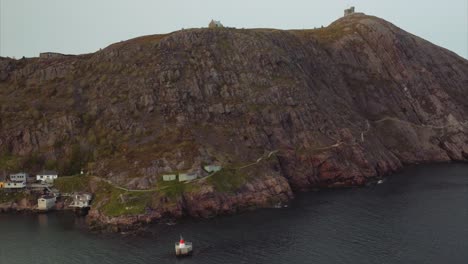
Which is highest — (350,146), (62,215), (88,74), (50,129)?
(88,74)

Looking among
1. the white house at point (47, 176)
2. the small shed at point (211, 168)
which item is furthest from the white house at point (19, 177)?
the small shed at point (211, 168)

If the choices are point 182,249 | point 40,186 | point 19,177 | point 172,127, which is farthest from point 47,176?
point 182,249

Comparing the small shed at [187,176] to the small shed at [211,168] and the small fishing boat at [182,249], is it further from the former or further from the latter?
the small fishing boat at [182,249]

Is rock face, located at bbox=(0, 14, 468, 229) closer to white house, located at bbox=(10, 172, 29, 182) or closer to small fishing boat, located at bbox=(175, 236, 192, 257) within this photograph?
white house, located at bbox=(10, 172, 29, 182)

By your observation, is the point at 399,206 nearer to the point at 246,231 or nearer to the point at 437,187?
the point at 437,187

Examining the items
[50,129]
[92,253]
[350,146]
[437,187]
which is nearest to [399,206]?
[437,187]

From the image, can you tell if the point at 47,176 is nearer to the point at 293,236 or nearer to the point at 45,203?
the point at 45,203

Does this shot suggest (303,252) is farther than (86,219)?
No
